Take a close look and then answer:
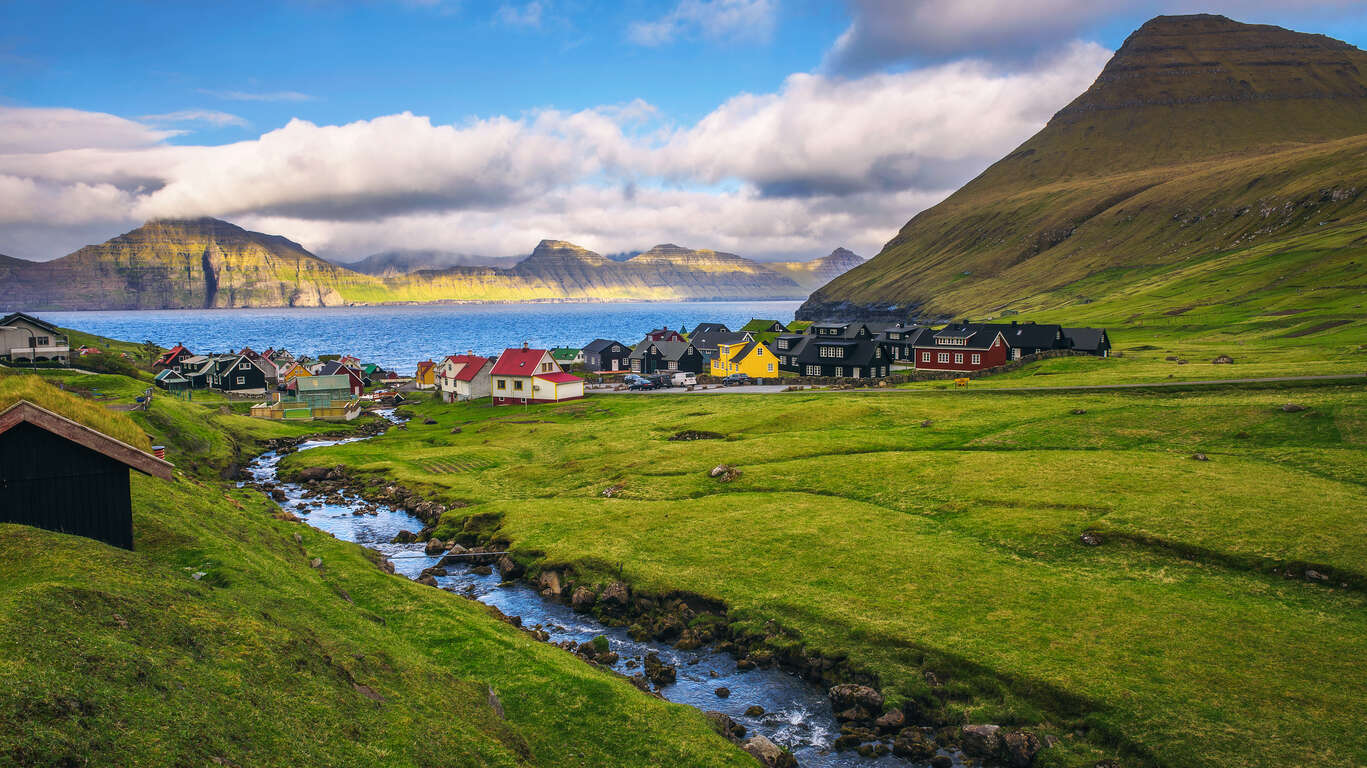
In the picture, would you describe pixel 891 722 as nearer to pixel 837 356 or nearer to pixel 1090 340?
pixel 837 356

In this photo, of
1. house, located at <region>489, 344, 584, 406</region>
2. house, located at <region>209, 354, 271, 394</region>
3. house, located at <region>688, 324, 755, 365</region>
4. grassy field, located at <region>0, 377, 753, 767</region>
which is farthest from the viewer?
house, located at <region>688, 324, 755, 365</region>

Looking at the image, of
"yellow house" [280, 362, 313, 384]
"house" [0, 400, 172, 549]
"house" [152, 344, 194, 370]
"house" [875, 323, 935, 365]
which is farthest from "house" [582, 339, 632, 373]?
"house" [0, 400, 172, 549]

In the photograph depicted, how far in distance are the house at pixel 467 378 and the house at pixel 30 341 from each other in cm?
5856

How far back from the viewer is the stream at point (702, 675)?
2708 centimetres

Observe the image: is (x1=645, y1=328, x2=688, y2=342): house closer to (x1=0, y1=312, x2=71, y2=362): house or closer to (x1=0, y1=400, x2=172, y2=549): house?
(x1=0, y1=312, x2=71, y2=362): house

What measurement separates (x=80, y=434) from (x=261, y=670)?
10764 millimetres

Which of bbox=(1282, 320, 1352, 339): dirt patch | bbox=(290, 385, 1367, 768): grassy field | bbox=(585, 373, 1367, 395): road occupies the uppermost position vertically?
bbox=(1282, 320, 1352, 339): dirt patch

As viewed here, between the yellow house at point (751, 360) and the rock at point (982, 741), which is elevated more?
the yellow house at point (751, 360)

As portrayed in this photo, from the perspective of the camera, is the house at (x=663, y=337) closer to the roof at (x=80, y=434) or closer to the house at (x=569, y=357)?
the house at (x=569, y=357)

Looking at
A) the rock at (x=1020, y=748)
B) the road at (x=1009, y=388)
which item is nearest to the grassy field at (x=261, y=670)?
the rock at (x=1020, y=748)

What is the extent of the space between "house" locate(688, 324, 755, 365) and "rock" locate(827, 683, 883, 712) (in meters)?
115

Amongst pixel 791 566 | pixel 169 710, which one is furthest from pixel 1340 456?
pixel 169 710

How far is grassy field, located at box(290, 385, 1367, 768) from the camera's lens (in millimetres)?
26109

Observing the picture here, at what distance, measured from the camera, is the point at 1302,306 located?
137125 mm
